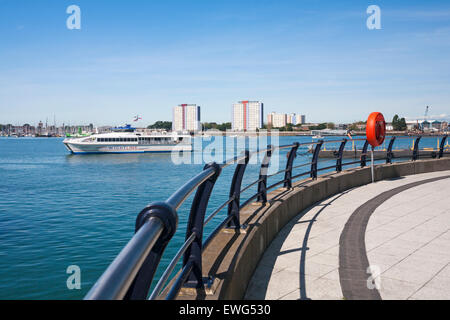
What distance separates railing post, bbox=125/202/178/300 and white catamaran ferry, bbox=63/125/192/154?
259 feet

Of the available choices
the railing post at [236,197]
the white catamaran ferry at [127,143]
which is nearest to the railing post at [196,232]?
the railing post at [236,197]

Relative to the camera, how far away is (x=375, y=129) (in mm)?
9992

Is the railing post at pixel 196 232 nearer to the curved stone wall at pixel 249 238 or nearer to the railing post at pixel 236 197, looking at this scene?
the curved stone wall at pixel 249 238

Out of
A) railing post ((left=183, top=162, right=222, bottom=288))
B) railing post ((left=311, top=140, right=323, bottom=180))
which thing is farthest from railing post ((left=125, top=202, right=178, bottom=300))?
railing post ((left=311, top=140, right=323, bottom=180))

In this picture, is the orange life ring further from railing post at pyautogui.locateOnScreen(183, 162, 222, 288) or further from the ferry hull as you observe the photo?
the ferry hull

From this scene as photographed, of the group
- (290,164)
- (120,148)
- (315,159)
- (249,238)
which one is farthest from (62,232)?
(120,148)

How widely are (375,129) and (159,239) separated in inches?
378

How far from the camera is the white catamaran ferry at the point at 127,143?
76500 mm

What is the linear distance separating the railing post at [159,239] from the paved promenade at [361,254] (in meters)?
2.20

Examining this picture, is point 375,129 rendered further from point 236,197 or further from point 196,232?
point 196,232

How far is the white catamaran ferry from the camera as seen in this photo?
251 ft

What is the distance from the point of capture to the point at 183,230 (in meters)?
14.8
